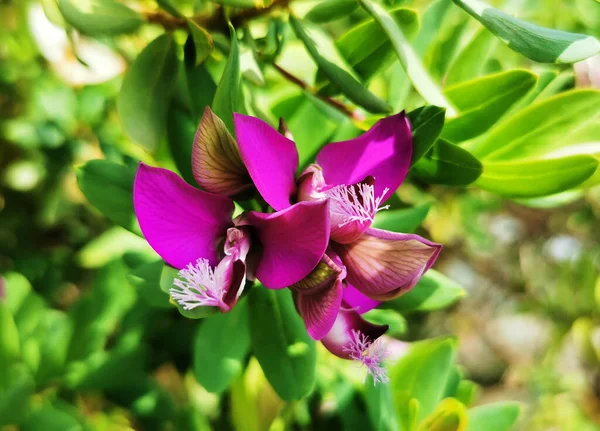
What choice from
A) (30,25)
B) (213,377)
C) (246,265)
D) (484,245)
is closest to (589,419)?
(484,245)

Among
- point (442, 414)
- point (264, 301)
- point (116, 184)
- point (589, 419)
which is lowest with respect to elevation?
point (589, 419)

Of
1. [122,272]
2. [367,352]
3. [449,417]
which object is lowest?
[122,272]

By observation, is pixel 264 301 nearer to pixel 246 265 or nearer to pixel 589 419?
pixel 246 265

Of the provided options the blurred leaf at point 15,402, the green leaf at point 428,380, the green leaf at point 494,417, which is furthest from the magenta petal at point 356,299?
the blurred leaf at point 15,402

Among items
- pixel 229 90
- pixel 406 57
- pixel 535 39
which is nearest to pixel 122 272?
pixel 229 90

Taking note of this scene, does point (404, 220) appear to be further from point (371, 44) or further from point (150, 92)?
point (150, 92)

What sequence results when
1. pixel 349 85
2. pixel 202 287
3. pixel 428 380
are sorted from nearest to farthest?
pixel 202 287, pixel 349 85, pixel 428 380
